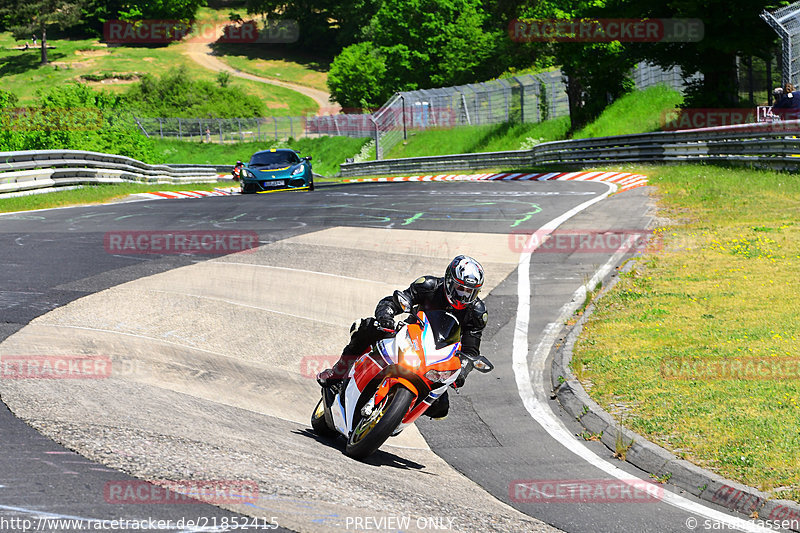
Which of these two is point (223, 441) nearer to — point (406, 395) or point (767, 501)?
point (406, 395)

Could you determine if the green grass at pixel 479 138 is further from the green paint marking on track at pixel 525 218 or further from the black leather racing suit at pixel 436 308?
the black leather racing suit at pixel 436 308

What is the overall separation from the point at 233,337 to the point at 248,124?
215 ft

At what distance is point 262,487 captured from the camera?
17.1 feet

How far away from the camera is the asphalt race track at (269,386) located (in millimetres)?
5191

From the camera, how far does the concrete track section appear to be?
5.38m

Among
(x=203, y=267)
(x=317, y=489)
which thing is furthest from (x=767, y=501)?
(x=203, y=267)

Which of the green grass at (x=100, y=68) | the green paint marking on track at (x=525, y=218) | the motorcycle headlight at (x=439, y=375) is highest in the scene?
the green grass at (x=100, y=68)

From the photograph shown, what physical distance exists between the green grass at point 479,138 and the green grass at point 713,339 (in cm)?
2808

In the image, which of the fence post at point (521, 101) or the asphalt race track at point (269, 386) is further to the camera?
the fence post at point (521, 101)

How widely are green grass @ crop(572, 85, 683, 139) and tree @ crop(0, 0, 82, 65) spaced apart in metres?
93.9

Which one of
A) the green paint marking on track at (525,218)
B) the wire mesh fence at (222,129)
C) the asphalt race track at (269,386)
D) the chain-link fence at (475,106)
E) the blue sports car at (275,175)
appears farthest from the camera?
the wire mesh fence at (222,129)

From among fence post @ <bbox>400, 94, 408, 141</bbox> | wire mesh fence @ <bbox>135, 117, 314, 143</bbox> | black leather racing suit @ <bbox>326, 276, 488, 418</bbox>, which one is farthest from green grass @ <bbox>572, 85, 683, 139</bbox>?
wire mesh fence @ <bbox>135, 117, 314, 143</bbox>

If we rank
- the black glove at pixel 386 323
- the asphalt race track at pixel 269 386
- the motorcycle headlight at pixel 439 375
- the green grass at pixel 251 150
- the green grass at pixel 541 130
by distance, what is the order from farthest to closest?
1. the green grass at pixel 251 150
2. the green grass at pixel 541 130
3. the black glove at pixel 386 323
4. the motorcycle headlight at pixel 439 375
5. the asphalt race track at pixel 269 386

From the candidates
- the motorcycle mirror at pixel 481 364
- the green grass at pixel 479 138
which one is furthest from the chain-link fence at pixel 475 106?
the motorcycle mirror at pixel 481 364
